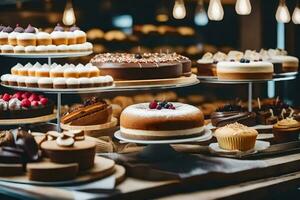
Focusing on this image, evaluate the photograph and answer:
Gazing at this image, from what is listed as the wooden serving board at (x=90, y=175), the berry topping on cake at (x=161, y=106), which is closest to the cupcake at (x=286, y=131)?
the berry topping on cake at (x=161, y=106)

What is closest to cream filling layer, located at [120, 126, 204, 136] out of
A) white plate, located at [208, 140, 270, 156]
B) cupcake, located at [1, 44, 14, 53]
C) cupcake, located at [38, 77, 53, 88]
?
white plate, located at [208, 140, 270, 156]

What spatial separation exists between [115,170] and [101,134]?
1112 millimetres

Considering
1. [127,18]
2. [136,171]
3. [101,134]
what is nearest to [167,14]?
[127,18]

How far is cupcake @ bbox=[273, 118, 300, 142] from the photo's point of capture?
5254mm

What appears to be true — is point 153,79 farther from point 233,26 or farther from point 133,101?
point 233,26

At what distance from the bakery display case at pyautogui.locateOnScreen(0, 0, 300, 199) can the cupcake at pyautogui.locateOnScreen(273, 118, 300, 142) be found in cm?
1

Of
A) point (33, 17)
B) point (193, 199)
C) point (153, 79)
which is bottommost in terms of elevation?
point (193, 199)

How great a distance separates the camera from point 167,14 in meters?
7.48

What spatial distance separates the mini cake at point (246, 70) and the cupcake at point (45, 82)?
177cm

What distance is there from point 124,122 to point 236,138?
2.81ft

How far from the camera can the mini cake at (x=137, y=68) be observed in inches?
188

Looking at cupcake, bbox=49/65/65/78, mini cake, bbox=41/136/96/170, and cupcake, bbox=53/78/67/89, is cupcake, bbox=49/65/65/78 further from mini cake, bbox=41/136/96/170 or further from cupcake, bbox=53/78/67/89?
mini cake, bbox=41/136/96/170

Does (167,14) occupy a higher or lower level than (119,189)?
higher

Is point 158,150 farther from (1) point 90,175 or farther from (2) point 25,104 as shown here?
(2) point 25,104
